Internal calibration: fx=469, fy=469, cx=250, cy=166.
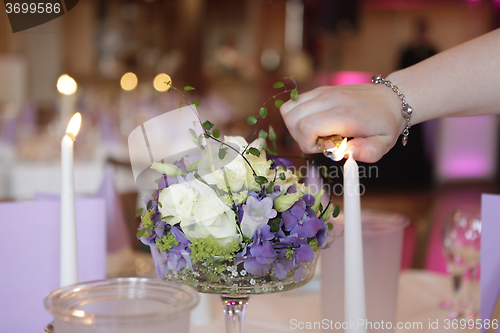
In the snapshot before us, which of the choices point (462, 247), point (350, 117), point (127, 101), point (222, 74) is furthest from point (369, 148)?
point (222, 74)

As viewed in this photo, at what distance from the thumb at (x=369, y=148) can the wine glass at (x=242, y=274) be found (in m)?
0.16

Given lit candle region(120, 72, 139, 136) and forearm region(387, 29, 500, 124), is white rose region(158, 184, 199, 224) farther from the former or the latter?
lit candle region(120, 72, 139, 136)

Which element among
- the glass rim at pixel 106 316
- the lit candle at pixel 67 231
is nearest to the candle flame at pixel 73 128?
the lit candle at pixel 67 231

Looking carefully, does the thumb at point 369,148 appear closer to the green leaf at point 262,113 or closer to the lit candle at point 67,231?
the green leaf at point 262,113

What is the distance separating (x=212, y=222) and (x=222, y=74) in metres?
5.27

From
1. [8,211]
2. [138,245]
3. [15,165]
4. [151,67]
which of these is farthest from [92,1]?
[8,211]

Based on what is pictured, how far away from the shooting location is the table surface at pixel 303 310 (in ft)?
2.88

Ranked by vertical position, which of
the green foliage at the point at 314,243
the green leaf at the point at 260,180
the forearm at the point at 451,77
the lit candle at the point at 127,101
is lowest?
the green foliage at the point at 314,243

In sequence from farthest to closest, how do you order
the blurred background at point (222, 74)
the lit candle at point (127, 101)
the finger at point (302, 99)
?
the lit candle at point (127, 101) < the blurred background at point (222, 74) < the finger at point (302, 99)

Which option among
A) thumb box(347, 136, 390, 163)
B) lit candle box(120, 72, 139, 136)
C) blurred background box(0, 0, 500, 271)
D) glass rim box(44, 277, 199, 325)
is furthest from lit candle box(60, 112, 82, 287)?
lit candle box(120, 72, 139, 136)

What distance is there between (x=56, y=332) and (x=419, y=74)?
24.2 inches

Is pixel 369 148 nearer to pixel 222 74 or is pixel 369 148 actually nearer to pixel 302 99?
pixel 302 99

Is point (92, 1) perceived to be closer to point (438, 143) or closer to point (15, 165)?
point (15, 165)

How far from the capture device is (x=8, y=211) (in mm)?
688
